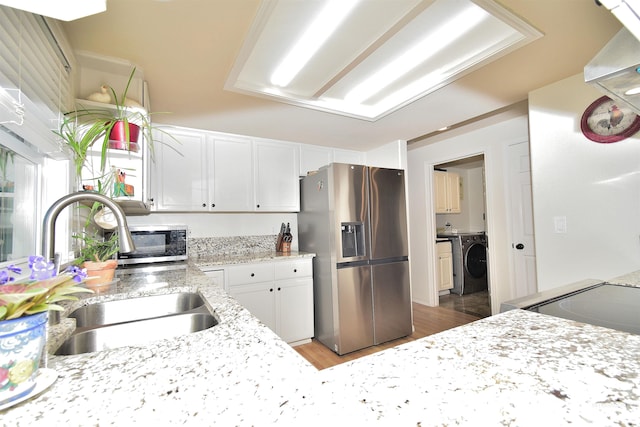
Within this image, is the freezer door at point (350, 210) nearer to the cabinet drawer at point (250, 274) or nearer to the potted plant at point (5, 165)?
the cabinet drawer at point (250, 274)

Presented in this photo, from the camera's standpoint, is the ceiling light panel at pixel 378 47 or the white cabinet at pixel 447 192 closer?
the ceiling light panel at pixel 378 47

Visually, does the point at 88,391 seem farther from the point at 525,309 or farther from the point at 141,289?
the point at 525,309

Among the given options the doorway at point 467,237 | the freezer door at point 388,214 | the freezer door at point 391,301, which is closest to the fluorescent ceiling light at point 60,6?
the freezer door at point 388,214

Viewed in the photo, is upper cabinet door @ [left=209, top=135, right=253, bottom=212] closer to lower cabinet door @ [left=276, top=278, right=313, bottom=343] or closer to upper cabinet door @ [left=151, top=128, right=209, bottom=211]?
upper cabinet door @ [left=151, top=128, right=209, bottom=211]

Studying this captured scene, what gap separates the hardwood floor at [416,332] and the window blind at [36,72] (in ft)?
7.08

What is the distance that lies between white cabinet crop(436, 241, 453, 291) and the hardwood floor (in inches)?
24.9

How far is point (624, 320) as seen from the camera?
77 centimetres

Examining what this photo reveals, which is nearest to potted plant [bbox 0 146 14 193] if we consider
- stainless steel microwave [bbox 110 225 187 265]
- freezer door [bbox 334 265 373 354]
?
stainless steel microwave [bbox 110 225 187 265]

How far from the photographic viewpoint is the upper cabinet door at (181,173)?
8.53ft

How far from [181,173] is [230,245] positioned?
90 centimetres

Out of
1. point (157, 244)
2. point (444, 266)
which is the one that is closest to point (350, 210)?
point (157, 244)

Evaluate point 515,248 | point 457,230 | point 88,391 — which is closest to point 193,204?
point 88,391

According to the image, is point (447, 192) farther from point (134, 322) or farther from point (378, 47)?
point (134, 322)

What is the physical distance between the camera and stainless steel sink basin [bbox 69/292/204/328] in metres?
1.14
